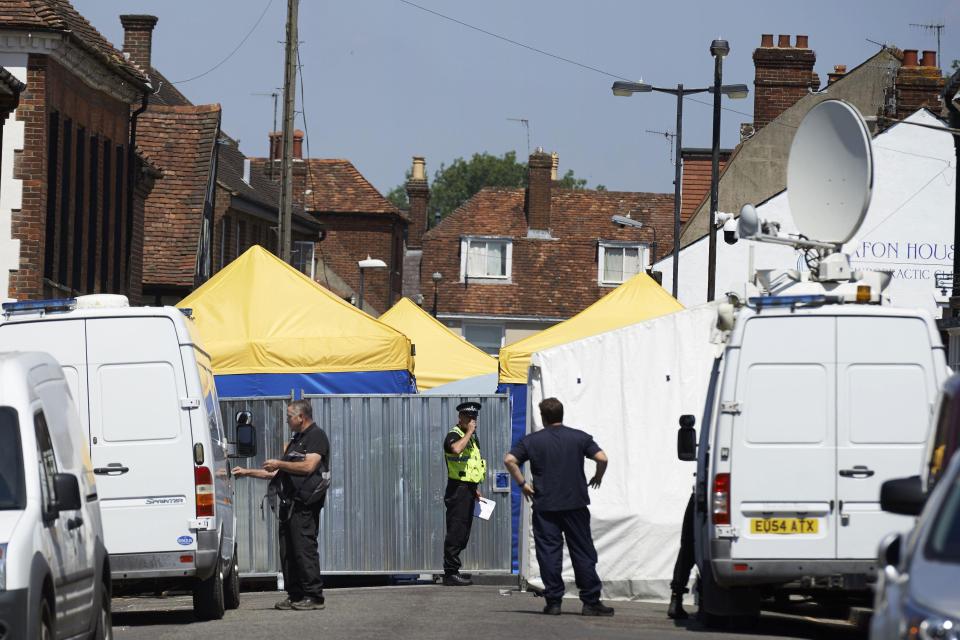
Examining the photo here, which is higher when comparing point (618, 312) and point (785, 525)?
point (618, 312)

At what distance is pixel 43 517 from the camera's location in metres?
9.36

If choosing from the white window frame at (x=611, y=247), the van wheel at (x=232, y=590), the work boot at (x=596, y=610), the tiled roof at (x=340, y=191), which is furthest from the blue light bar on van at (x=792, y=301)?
the tiled roof at (x=340, y=191)

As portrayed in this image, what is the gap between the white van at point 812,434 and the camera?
13016mm

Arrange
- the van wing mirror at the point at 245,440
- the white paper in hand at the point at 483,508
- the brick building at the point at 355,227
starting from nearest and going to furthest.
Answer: the van wing mirror at the point at 245,440
the white paper in hand at the point at 483,508
the brick building at the point at 355,227

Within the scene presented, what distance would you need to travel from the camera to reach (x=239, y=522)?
1995cm

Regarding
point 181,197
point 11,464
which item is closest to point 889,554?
point 11,464

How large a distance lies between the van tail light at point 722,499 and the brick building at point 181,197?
27.6 m

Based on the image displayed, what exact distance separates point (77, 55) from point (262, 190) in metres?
28.1

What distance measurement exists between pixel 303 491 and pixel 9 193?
13132mm

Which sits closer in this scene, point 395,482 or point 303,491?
point 303,491

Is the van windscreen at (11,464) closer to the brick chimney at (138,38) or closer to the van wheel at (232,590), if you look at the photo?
the van wheel at (232,590)

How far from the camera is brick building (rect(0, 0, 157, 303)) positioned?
87.5 ft

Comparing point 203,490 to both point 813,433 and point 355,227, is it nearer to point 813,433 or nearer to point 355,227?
point 813,433

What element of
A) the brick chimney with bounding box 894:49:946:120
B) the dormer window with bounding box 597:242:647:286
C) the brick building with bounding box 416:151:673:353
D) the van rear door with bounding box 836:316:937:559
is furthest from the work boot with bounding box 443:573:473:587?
the dormer window with bounding box 597:242:647:286
